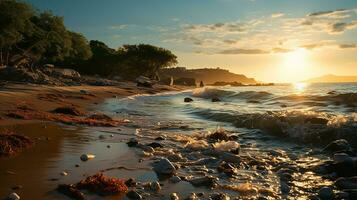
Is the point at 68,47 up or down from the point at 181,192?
up

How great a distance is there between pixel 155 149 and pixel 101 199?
214 inches

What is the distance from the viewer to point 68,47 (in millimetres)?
66125

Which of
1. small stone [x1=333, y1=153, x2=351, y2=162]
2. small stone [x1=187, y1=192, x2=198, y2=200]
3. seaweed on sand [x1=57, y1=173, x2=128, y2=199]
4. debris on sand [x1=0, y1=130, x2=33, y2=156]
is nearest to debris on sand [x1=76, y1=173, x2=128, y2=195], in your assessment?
seaweed on sand [x1=57, y1=173, x2=128, y2=199]

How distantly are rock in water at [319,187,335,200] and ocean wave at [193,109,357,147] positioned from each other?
7.13m

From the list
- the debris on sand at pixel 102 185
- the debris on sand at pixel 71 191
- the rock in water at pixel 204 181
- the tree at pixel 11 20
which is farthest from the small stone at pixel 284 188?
the tree at pixel 11 20

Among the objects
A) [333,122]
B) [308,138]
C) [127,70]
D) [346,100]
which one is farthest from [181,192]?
[127,70]

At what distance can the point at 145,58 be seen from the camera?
10688 centimetres

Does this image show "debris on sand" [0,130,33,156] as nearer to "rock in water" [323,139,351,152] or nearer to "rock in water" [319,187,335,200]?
"rock in water" [319,187,335,200]

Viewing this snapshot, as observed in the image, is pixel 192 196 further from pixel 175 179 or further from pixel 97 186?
pixel 97 186

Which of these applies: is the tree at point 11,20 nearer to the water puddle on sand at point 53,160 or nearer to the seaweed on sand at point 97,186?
the water puddle on sand at point 53,160

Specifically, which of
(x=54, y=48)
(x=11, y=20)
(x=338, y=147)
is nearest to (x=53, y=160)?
(x=338, y=147)

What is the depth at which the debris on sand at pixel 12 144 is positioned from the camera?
9.66 metres

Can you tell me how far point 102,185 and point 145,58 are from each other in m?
100

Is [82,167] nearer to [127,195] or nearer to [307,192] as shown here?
[127,195]
